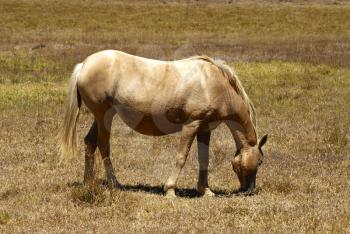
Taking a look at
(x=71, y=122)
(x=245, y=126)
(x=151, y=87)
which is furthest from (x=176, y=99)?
(x=71, y=122)

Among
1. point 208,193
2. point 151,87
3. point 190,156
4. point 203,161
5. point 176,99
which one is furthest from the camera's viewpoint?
point 190,156

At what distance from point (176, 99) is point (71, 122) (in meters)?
1.91

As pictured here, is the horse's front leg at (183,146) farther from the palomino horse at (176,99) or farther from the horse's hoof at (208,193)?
the horse's hoof at (208,193)

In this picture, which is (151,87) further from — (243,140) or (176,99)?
(243,140)

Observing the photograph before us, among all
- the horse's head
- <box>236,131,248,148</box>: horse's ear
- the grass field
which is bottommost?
the grass field

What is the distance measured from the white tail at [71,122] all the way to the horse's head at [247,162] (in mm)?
2732

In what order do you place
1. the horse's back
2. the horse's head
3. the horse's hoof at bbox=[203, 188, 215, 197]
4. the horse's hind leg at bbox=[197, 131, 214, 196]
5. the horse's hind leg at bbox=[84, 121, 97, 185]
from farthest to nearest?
the horse's hind leg at bbox=[84, 121, 97, 185]
the horse's hind leg at bbox=[197, 131, 214, 196]
the horse's hoof at bbox=[203, 188, 215, 197]
the horse's head
the horse's back

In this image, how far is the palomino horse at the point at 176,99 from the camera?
9.09 metres

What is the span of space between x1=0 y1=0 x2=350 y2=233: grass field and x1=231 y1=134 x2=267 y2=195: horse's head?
0.26 metres

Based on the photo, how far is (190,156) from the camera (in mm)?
12641

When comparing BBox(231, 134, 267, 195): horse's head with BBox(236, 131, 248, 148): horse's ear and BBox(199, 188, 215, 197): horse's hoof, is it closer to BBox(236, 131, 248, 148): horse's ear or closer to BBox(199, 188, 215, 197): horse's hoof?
BBox(236, 131, 248, 148): horse's ear

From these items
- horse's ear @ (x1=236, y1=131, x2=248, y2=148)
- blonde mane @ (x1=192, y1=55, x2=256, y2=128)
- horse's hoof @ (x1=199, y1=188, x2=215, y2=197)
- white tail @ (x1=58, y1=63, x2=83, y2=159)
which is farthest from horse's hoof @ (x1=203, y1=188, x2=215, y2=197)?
white tail @ (x1=58, y1=63, x2=83, y2=159)

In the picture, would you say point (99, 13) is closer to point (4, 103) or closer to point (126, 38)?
point (126, 38)

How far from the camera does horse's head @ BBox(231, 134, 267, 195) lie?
924cm
